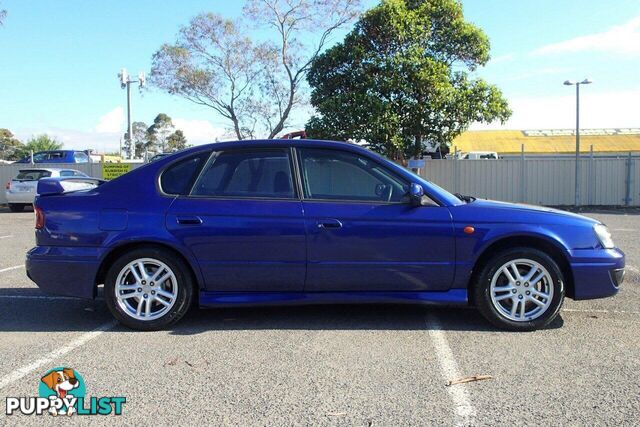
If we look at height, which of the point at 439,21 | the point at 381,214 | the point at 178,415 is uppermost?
the point at 439,21

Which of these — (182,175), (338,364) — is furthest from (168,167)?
(338,364)

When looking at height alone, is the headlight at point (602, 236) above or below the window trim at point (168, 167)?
below

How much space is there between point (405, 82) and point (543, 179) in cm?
631

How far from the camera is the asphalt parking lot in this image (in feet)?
10.0

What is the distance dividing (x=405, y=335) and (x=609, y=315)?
2063 millimetres

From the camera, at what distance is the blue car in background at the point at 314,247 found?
438 centimetres

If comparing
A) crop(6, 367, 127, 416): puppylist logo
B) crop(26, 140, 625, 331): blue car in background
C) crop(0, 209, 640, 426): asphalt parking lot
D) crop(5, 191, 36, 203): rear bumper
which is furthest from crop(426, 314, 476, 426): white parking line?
crop(5, 191, 36, 203): rear bumper

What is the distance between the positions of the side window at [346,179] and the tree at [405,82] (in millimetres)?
12362

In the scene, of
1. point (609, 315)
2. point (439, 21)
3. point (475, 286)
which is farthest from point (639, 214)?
point (475, 286)

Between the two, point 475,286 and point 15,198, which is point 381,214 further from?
point 15,198

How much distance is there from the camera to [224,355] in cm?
395

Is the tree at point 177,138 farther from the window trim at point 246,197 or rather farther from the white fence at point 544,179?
the window trim at point 246,197

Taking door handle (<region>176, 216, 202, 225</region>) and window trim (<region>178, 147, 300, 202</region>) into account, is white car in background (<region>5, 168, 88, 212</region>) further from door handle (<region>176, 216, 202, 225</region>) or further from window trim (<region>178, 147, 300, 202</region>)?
door handle (<region>176, 216, 202, 225</region>)

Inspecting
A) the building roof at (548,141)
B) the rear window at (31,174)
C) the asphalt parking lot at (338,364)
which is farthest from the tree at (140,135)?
the asphalt parking lot at (338,364)
